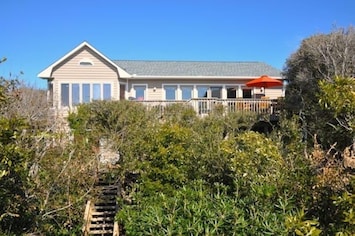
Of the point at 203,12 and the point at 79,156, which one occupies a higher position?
the point at 203,12

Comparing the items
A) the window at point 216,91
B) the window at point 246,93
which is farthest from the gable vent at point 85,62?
the window at point 246,93

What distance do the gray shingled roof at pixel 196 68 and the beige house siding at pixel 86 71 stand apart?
74.6 inches

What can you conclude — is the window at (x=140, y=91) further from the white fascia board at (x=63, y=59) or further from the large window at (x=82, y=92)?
the large window at (x=82, y=92)

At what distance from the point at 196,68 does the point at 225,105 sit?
7.94 metres

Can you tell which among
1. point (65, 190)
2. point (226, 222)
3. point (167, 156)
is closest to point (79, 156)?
point (65, 190)

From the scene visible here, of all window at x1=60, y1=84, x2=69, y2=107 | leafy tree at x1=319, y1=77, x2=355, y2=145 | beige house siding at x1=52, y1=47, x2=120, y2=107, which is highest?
beige house siding at x1=52, y1=47, x2=120, y2=107

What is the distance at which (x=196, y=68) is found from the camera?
1144 inches

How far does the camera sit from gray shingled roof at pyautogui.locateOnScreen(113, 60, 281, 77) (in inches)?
1090

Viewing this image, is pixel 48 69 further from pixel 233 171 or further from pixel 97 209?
pixel 233 171

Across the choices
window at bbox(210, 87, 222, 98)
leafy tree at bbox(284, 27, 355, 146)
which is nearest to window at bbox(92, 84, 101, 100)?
window at bbox(210, 87, 222, 98)

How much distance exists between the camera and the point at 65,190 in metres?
9.27

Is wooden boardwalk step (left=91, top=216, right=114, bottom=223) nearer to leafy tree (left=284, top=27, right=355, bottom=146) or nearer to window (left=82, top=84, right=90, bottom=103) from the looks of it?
leafy tree (left=284, top=27, right=355, bottom=146)

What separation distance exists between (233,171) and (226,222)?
2845mm

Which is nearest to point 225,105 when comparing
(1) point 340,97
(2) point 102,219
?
(2) point 102,219
